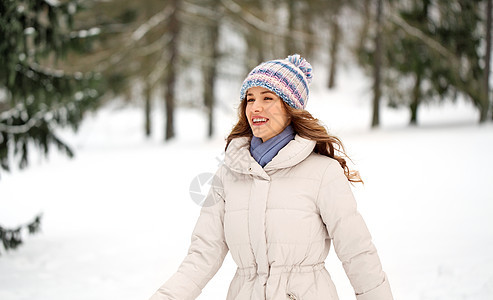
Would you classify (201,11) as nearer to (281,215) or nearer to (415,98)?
(415,98)

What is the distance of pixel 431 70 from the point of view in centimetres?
1474

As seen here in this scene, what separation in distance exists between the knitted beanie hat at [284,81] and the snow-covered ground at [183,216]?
2.88m

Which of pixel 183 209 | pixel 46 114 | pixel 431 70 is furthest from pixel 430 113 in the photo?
pixel 46 114

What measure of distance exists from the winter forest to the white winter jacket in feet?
2.01

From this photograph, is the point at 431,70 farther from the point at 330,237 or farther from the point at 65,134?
the point at 65,134

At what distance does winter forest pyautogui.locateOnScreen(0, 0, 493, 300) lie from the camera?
4973 mm

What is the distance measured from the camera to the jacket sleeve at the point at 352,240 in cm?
186

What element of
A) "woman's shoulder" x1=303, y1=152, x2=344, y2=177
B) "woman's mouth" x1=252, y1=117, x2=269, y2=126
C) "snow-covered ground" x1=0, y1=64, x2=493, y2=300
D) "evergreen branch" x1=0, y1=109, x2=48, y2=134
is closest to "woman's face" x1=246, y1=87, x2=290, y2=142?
"woman's mouth" x1=252, y1=117, x2=269, y2=126

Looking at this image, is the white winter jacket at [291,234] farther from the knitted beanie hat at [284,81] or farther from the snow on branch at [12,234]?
the snow on branch at [12,234]

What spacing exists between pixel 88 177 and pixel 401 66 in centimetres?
1067

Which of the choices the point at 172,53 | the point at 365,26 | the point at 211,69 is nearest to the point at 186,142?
the point at 211,69

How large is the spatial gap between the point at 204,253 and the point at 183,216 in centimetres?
558

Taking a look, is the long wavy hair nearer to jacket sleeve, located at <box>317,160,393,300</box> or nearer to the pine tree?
jacket sleeve, located at <box>317,160,393,300</box>

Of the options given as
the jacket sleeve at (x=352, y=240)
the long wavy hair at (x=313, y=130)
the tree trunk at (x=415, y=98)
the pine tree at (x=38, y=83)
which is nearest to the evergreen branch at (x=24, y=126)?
the pine tree at (x=38, y=83)
